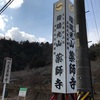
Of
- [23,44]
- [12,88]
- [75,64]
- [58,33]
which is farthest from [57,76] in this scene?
[23,44]

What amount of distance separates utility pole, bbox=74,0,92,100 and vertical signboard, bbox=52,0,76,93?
186 millimetres

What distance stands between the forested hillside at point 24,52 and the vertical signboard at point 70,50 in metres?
34.8

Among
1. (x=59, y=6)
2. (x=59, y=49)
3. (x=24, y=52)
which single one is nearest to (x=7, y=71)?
(x=59, y=49)

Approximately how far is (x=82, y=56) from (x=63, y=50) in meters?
0.58

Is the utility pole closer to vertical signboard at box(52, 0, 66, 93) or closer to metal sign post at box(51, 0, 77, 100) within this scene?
metal sign post at box(51, 0, 77, 100)

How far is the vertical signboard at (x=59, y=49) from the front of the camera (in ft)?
17.9

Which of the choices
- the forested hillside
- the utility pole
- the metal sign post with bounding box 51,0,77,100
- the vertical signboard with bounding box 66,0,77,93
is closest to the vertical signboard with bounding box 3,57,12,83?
the metal sign post with bounding box 51,0,77,100

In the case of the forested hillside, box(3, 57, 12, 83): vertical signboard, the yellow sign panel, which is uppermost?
the forested hillside

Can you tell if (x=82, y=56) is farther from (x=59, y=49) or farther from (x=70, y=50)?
(x=59, y=49)

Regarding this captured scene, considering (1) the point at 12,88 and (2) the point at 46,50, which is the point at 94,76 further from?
(2) the point at 46,50

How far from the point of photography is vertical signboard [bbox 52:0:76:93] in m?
5.45

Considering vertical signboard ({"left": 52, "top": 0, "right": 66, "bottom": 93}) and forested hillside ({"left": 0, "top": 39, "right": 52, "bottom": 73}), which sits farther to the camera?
forested hillside ({"left": 0, "top": 39, "right": 52, "bottom": 73})

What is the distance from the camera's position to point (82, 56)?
551 cm

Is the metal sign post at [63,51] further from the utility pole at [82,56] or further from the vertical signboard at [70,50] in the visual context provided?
the utility pole at [82,56]
